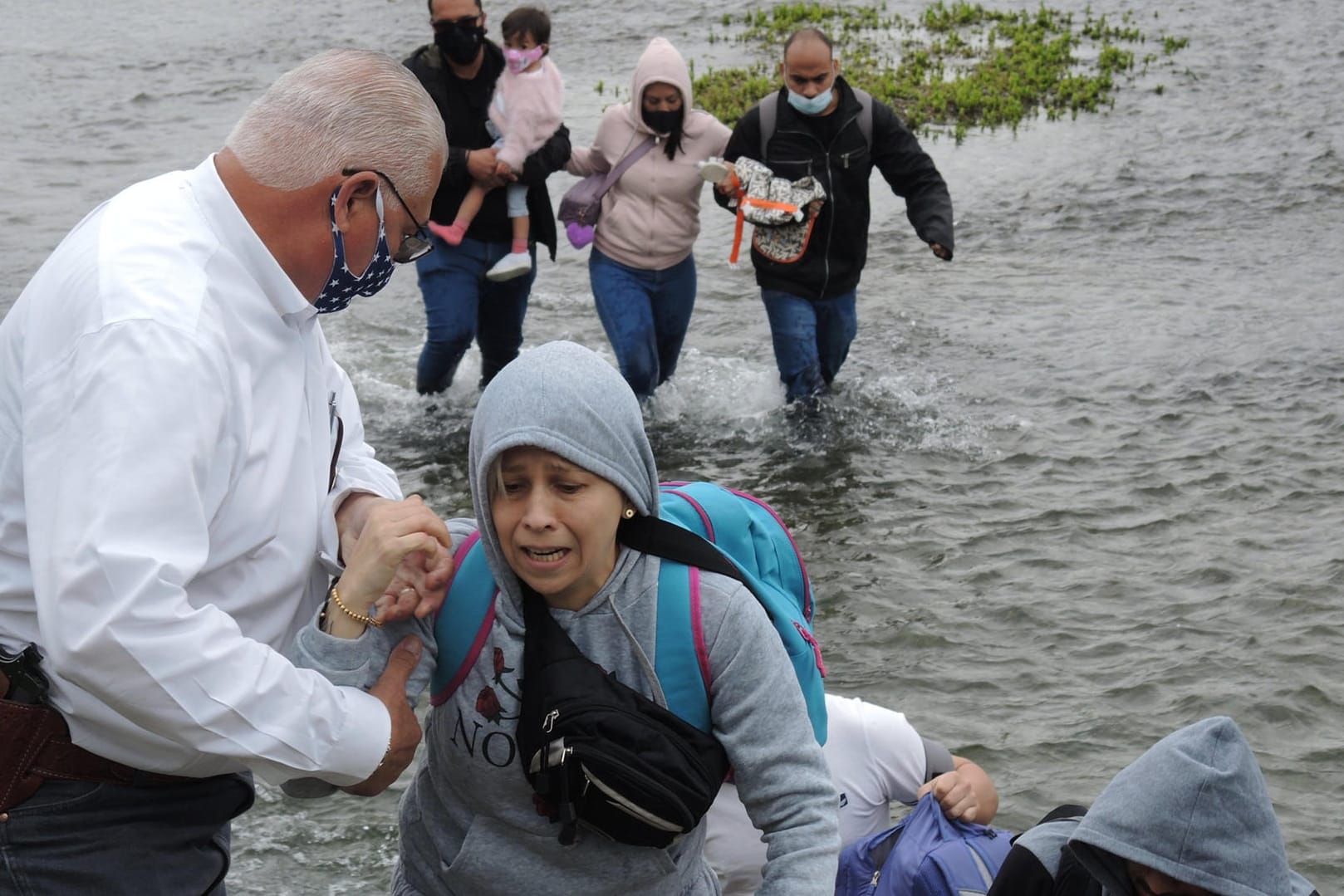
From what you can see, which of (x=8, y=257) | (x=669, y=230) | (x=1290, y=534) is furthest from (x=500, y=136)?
(x=8, y=257)

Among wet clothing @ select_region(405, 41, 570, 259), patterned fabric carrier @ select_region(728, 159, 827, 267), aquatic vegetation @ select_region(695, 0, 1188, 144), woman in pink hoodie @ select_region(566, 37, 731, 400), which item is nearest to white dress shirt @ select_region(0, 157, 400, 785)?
wet clothing @ select_region(405, 41, 570, 259)

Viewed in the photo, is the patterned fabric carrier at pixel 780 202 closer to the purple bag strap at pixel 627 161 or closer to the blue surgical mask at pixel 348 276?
the purple bag strap at pixel 627 161

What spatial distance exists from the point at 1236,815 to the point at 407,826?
1.66 meters

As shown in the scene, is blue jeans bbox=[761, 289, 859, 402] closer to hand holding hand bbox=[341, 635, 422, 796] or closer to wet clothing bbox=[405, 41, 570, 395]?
wet clothing bbox=[405, 41, 570, 395]

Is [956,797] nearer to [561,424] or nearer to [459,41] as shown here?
[561,424]

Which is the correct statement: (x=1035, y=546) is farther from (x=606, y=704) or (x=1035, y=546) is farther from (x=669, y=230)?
(x=606, y=704)

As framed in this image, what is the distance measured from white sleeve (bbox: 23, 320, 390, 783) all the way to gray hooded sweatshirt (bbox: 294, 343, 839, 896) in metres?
0.29

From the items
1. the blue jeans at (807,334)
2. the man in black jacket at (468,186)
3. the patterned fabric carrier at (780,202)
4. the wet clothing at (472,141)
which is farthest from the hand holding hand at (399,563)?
the blue jeans at (807,334)

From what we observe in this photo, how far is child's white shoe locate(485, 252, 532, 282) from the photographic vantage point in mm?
8039

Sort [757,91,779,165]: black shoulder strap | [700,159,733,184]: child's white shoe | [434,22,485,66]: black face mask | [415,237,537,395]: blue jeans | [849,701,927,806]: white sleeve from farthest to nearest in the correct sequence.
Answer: [757,91,779,165]: black shoulder strap < [700,159,733,184]: child's white shoe < [415,237,537,395]: blue jeans < [434,22,485,66]: black face mask < [849,701,927,806]: white sleeve

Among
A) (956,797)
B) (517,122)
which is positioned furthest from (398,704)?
(517,122)

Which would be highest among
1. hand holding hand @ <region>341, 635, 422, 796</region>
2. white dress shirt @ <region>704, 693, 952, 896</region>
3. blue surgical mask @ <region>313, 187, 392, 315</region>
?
blue surgical mask @ <region>313, 187, 392, 315</region>

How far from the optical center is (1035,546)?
742cm

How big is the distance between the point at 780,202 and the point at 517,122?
4.57 ft
